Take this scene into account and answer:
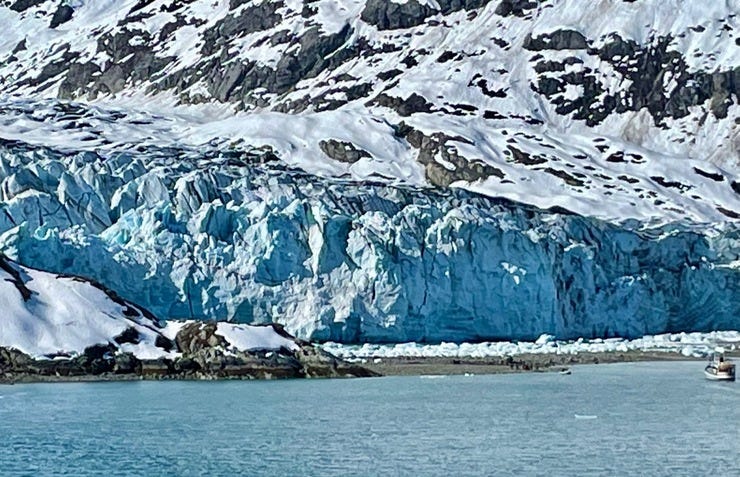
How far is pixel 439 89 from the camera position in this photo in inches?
3844

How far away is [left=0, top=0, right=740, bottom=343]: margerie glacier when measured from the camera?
163ft

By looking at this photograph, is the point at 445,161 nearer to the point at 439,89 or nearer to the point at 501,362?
the point at 439,89

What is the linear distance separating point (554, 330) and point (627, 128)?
151ft

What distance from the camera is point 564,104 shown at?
9894 centimetres

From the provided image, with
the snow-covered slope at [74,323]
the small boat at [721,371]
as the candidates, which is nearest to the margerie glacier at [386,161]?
the snow-covered slope at [74,323]

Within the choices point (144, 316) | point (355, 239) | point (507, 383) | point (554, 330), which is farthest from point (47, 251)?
point (554, 330)

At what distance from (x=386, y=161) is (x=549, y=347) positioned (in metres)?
31.9

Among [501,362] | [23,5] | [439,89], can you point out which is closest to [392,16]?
[439,89]

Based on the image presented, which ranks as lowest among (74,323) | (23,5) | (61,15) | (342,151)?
(74,323)

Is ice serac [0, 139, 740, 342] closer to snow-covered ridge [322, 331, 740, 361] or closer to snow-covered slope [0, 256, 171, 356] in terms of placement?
snow-covered ridge [322, 331, 740, 361]

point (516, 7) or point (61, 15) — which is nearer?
point (516, 7)

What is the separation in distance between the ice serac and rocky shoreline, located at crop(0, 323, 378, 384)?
561 cm

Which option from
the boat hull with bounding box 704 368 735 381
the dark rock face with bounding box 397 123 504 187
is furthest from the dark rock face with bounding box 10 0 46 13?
the boat hull with bounding box 704 368 735 381

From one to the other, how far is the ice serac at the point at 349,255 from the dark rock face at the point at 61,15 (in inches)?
2971
